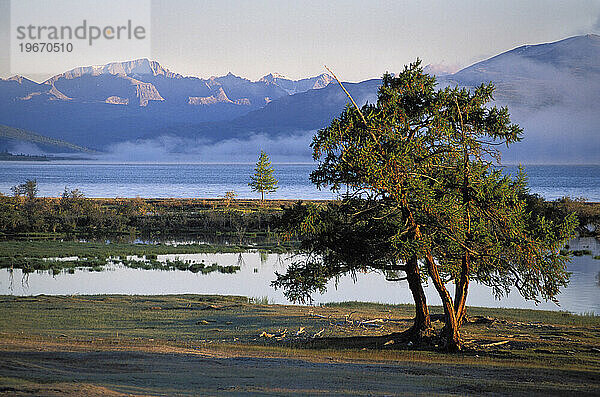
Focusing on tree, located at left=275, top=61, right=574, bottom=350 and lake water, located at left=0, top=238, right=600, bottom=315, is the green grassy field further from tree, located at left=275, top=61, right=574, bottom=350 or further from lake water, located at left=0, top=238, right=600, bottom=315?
lake water, located at left=0, top=238, right=600, bottom=315

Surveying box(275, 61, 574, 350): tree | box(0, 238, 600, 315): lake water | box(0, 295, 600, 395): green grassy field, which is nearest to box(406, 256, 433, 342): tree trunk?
box(275, 61, 574, 350): tree

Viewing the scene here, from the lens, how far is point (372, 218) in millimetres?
18938

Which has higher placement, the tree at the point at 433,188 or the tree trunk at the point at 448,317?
the tree at the point at 433,188

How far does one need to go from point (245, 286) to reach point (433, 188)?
857 inches

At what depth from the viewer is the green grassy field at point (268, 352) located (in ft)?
41.4

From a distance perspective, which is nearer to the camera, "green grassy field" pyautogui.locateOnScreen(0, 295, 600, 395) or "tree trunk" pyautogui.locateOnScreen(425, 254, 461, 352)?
"green grassy field" pyautogui.locateOnScreen(0, 295, 600, 395)

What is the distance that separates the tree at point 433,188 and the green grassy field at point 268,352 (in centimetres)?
209

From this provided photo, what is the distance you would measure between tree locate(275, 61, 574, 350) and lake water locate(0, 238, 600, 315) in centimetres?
1299

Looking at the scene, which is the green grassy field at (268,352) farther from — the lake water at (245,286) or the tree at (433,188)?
the lake water at (245,286)

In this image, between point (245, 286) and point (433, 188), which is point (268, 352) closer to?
point (433, 188)

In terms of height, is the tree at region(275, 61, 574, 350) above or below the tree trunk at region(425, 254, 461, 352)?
above

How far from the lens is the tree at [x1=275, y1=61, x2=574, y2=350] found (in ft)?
59.8

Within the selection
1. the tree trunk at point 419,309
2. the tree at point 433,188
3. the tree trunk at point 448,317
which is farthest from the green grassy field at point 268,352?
the tree at point 433,188

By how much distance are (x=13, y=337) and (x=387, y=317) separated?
44.9ft
